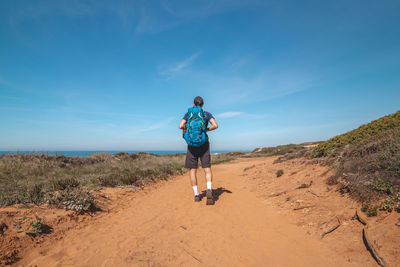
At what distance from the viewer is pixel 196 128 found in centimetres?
473

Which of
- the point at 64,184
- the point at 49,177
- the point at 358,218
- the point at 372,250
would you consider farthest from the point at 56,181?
the point at 358,218

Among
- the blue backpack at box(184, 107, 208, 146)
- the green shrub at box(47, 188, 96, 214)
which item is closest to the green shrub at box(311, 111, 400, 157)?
the blue backpack at box(184, 107, 208, 146)

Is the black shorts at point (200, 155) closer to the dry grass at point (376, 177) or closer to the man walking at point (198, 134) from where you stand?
the man walking at point (198, 134)

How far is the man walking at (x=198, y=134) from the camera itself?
4.75m

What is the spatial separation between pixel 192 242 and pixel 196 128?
248 centimetres

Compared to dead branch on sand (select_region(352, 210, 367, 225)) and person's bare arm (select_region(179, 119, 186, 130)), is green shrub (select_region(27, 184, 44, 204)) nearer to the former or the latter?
person's bare arm (select_region(179, 119, 186, 130))

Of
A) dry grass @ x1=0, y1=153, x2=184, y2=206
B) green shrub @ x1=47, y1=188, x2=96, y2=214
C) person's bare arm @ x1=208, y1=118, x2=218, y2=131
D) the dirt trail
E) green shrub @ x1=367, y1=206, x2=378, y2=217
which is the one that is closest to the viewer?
the dirt trail

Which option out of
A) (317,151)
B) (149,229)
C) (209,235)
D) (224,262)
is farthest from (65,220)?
(317,151)

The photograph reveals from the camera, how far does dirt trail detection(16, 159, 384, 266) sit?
2.64 m

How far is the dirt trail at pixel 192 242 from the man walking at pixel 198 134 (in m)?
0.88

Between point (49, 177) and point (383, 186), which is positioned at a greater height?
point (383, 186)

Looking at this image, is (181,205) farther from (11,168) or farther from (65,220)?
(11,168)

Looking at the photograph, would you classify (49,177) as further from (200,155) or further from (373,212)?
(373,212)

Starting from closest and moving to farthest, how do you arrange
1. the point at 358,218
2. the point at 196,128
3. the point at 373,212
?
the point at 373,212
the point at 358,218
the point at 196,128
